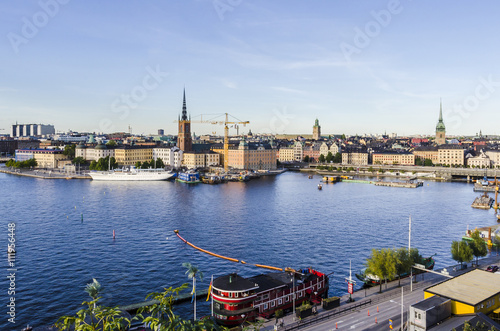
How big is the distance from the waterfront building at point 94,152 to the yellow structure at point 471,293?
7595 centimetres

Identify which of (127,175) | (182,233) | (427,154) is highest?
(427,154)

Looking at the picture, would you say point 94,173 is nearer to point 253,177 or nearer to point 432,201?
point 253,177

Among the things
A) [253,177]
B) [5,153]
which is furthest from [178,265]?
[5,153]

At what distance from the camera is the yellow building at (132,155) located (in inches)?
3192

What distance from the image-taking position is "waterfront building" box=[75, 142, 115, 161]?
269ft

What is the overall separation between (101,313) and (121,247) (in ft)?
51.8

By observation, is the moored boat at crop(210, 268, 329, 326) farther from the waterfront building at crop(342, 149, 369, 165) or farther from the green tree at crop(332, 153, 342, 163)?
the green tree at crop(332, 153, 342, 163)

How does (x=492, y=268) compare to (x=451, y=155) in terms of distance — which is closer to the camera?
(x=492, y=268)

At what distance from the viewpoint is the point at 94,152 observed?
8294 cm

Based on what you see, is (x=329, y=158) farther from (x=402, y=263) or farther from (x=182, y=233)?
(x=402, y=263)

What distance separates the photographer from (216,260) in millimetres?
21734

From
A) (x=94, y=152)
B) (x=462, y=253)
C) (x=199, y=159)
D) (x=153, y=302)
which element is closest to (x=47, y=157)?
(x=94, y=152)

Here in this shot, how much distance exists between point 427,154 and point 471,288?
81537 millimetres

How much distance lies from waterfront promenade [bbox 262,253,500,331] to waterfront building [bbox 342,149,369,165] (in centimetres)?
7770
